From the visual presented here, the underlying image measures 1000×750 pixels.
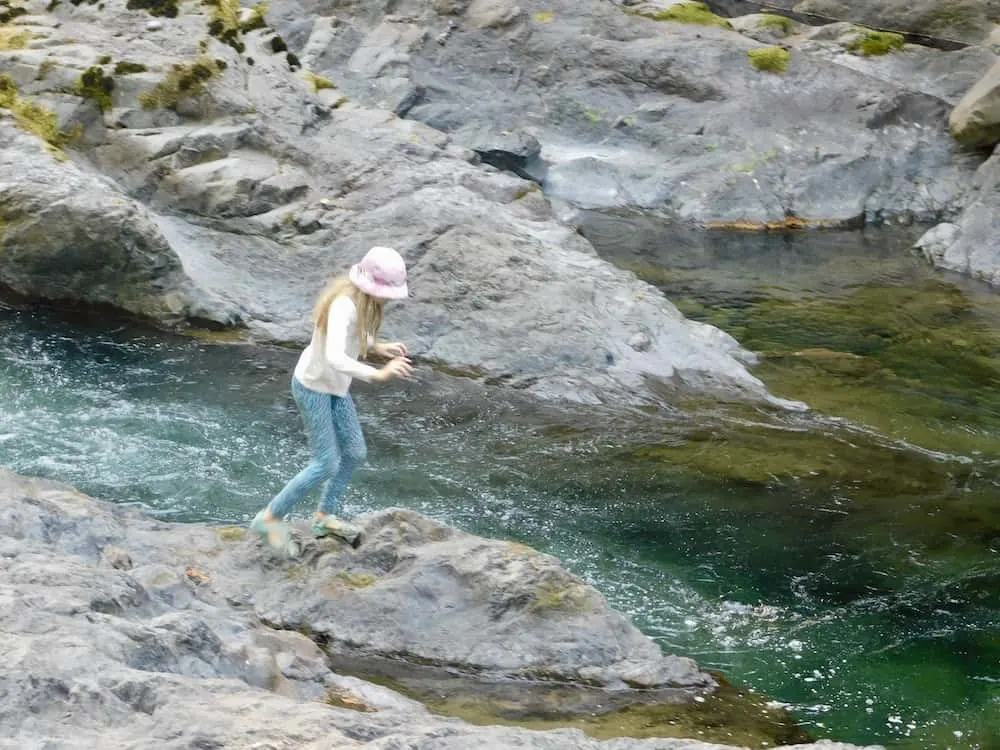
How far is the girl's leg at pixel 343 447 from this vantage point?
759cm

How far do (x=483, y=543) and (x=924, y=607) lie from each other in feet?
9.90

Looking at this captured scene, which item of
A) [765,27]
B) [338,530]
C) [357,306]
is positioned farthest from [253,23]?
[765,27]

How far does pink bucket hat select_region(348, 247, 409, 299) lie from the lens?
705cm

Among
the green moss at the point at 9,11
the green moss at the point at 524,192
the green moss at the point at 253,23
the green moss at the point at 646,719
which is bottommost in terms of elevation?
the green moss at the point at 646,719

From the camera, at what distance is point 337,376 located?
7387 mm

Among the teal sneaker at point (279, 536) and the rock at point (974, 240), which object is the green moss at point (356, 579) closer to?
the teal sneaker at point (279, 536)

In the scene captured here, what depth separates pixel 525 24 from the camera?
24094 mm

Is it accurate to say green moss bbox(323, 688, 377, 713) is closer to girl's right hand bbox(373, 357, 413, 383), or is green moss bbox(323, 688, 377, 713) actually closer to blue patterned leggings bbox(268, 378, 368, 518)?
girl's right hand bbox(373, 357, 413, 383)

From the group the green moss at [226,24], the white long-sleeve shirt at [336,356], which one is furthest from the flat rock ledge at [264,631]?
the green moss at [226,24]

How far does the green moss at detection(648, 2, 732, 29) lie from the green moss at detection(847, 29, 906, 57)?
2.43m

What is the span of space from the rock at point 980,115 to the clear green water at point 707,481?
8024mm

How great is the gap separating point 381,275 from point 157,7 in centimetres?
1048

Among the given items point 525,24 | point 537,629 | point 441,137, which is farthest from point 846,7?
point 537,629

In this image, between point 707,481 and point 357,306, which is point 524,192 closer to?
point 707,481
